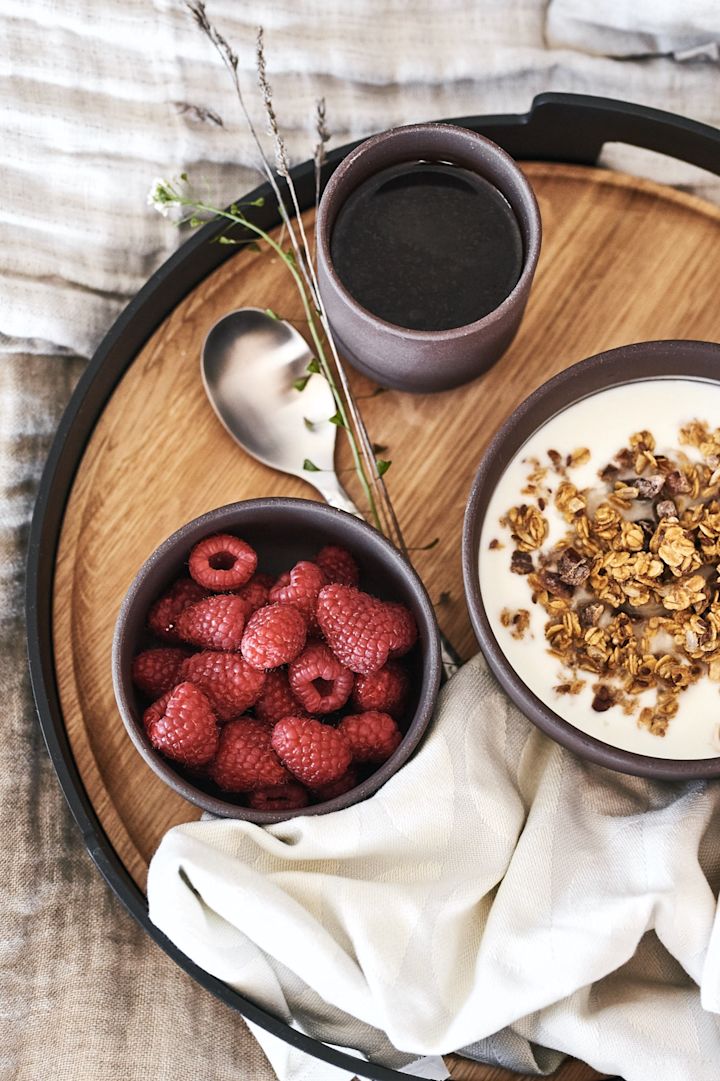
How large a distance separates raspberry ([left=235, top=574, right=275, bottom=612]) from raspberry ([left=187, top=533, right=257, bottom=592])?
0.01 metres

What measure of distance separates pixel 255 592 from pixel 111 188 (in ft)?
1.27

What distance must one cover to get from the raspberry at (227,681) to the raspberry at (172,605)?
0.04m

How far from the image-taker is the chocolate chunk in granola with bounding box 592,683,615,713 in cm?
80

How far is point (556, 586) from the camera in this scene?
808mm

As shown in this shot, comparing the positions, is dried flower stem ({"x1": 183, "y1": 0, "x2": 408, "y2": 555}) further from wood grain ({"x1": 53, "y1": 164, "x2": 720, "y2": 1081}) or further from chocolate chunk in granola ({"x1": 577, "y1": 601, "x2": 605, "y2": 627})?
chocolate chunk in granola ({"x1": 577, "y1": 601, "x2": 605, "y2": 627})

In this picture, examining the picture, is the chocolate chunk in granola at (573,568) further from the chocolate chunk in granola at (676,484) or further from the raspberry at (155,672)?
the raspberry at (155,672)

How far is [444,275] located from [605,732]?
1.13 feet

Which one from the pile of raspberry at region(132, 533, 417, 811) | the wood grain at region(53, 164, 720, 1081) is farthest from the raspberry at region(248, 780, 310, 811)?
the wood grain at region(53, 164, 720, 1081)

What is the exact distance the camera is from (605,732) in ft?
2.62

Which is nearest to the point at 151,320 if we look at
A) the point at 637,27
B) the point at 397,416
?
the point at 397,416

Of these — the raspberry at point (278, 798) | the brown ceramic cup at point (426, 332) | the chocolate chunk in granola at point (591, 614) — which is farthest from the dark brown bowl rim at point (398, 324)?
the raspberry at point (278, 798)

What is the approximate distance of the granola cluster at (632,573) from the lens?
0.80 metres

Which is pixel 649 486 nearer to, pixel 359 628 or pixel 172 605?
pixel 359 628

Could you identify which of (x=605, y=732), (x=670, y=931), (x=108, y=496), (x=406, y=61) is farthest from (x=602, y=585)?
(x=406, y=61)
